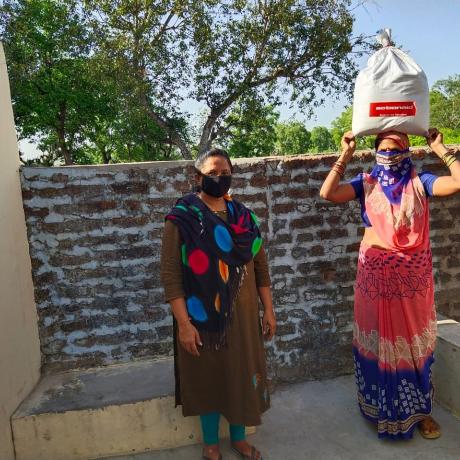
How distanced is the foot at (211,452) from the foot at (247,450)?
98 mm

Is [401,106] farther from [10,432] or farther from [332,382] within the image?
[10,432]

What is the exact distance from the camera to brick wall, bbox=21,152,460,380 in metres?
2.63

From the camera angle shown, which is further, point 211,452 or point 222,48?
point 222,48

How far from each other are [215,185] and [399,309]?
3.68 feet

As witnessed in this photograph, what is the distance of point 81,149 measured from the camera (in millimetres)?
18453

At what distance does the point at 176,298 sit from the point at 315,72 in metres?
14.8

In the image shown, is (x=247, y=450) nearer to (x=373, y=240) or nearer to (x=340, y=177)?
(x=373, y=240)

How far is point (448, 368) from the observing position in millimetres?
2605

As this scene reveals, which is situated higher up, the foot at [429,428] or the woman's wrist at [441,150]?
the woman's wrist at [441,150]

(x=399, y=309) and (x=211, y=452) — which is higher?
(x=399, y=309)

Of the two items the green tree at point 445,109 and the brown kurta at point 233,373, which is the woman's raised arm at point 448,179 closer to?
the brown kurta at point 233,373

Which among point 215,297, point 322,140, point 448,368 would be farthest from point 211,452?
point 322,140

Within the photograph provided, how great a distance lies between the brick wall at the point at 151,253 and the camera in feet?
8.63

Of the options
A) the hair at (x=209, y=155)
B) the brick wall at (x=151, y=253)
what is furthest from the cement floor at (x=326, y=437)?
the hair at (x=209, y=155)
